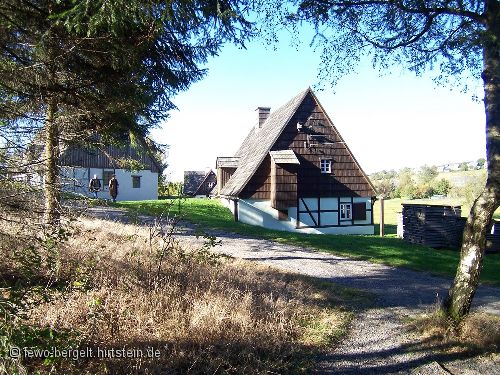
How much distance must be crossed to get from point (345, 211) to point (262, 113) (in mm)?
10816

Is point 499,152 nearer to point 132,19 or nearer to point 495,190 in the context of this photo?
point 495,190

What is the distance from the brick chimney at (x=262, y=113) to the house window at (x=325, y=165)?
8.05 meters

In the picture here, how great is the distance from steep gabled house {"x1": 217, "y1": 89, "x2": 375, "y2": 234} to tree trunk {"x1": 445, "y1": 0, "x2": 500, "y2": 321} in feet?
51.7

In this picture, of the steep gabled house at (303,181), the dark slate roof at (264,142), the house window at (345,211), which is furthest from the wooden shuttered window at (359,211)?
the dark slate roof at (264,142)

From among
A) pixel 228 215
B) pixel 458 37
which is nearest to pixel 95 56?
pixel 458 37

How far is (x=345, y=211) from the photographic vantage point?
80.7ft

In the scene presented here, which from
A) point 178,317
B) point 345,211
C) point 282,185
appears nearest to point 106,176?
point 282,185

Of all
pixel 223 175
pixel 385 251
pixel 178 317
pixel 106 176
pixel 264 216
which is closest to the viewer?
pixel 178 317

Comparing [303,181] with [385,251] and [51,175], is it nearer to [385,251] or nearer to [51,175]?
[385,251]

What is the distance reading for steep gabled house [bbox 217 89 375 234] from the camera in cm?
2219

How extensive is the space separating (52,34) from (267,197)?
1771 centimetres

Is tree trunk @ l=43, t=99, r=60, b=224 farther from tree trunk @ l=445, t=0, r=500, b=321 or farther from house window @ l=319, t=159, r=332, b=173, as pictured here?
house window @ l=319, t=159, r=332, b=173

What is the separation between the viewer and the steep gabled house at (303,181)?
22188 millimetres

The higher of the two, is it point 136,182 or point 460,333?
point 136,182
